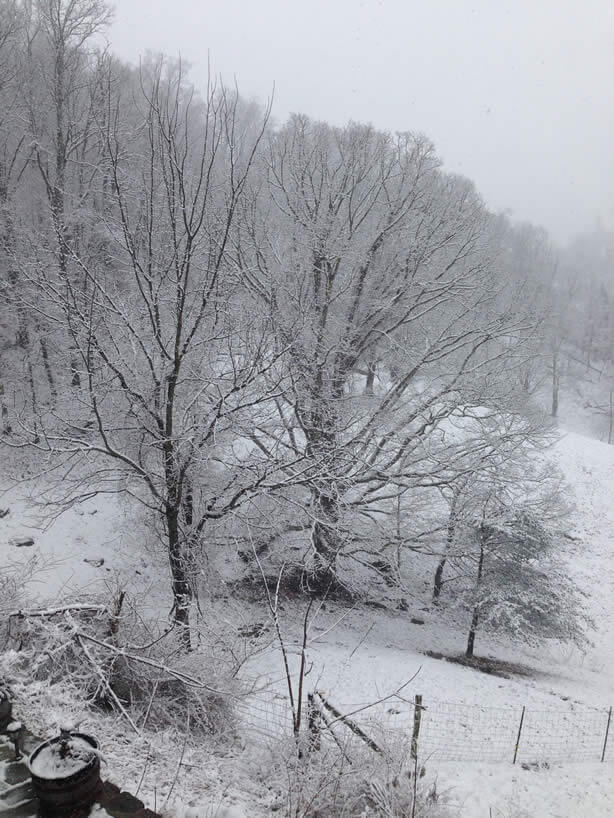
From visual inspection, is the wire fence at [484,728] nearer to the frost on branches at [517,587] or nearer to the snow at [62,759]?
the frost on branches at [517,587]

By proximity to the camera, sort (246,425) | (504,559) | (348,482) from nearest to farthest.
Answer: (246,425) < (348,482) < (504,559)

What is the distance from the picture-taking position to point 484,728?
26.5 ft

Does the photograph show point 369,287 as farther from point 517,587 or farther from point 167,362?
point 517,587

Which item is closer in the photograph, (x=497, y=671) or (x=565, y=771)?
(x=565, y=771)

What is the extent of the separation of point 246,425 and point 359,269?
547cm

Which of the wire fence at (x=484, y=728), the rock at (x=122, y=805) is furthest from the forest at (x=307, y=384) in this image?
the rock at (x=122, y=805)

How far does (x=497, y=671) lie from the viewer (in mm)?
11211

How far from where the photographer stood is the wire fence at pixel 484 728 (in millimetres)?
6980

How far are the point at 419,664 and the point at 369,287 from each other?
8.36 m

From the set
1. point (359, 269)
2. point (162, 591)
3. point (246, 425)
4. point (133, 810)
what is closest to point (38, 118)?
point (359, 269)

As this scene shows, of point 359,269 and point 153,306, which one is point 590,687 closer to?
point 359,269

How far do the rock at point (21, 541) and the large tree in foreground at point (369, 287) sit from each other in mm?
5837

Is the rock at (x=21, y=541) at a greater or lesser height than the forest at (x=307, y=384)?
lesser

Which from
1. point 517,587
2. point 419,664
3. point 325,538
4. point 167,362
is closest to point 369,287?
point 325,538
